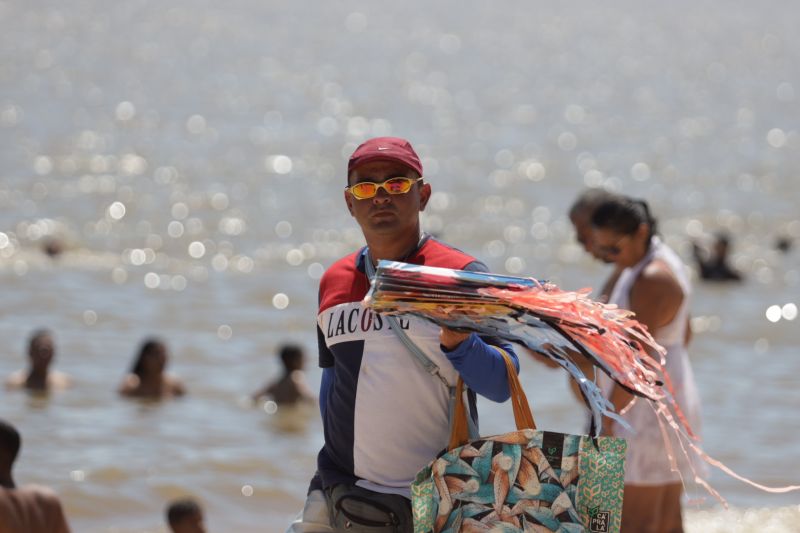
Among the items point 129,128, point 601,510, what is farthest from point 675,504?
point 129,128

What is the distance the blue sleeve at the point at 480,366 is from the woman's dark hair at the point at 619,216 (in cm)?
211

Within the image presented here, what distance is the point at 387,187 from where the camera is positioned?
3.28 m

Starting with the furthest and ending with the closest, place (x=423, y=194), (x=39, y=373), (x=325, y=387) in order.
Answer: (x=39, y=373) < (x=325, y=387) < (x=423, y=194)

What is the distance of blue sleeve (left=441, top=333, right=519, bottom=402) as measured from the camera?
3084mm

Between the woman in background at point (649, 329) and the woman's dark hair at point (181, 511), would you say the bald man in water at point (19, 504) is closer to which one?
the woman's dark hair at point (181, 511)

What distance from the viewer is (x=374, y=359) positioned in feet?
10.8

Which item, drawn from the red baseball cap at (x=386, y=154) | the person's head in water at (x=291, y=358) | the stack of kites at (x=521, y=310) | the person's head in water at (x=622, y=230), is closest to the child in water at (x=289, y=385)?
the person's head in water at (x=291, y=358)

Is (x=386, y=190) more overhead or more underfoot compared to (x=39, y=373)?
more overhead

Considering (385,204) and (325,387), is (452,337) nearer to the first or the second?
(385,204)

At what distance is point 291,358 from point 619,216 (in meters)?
7.25

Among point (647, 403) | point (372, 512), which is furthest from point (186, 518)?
point (372, 512)

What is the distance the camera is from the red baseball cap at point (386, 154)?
328 cm

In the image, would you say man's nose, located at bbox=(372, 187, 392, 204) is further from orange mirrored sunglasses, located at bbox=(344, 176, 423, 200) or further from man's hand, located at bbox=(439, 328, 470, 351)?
man's hand, located at bbox=(439, 328, 470, 351)

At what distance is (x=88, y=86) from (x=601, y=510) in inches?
1456
